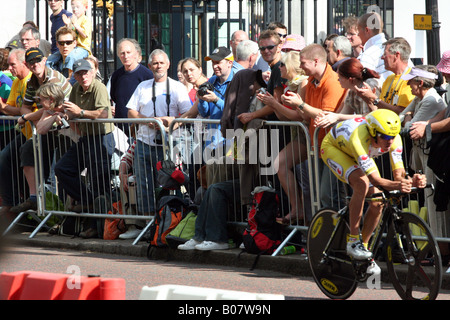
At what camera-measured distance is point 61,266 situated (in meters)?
9.45

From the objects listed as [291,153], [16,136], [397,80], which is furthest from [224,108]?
[16,136]

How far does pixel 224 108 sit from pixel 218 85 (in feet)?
2.61

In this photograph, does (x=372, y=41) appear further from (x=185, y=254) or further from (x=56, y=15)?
(x=56, y=15)

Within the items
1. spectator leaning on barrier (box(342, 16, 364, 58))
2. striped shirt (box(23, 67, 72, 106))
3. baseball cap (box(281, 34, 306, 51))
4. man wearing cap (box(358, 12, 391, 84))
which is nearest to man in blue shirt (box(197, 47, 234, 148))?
baseball cap (box(281, 34, 306, 51))

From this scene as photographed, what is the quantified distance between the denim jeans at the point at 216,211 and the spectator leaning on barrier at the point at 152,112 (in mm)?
1039

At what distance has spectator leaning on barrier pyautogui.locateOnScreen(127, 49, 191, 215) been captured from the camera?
10734 millimetres

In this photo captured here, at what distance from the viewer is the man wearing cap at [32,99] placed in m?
11.8

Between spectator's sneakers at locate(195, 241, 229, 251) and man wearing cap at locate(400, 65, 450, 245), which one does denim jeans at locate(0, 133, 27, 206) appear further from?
man wearing cap at locate(400, 65, 450, 245)

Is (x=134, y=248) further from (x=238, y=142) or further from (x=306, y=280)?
(x=306, y=280)

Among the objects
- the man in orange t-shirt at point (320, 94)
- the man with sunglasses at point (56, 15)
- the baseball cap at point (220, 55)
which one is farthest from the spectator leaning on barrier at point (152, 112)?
the man with sunglasses at point (56, 15)

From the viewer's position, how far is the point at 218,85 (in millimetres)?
10516

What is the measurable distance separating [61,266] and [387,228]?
12.5 feet

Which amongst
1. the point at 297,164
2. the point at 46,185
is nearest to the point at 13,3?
the point at 46,185

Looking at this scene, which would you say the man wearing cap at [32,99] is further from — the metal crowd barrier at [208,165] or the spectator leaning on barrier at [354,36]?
the spectator leaning on barrier at [354,36]
